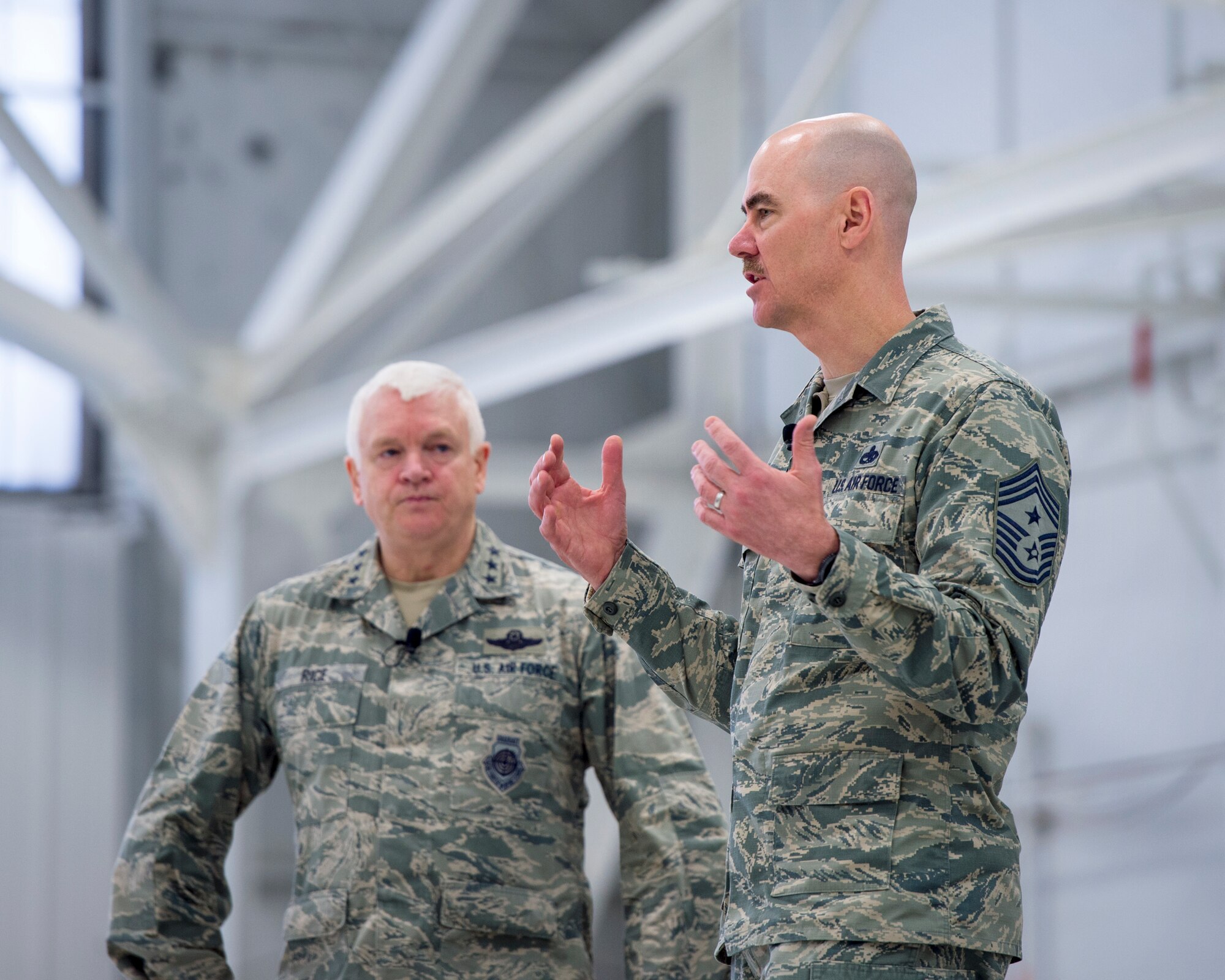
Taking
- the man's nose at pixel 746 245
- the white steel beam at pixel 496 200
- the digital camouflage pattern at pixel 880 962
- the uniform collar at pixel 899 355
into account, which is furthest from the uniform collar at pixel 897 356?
the white steel beam at pixel 496 200

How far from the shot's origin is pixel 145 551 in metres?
10.3

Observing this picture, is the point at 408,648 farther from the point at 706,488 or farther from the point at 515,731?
the point at 706,488

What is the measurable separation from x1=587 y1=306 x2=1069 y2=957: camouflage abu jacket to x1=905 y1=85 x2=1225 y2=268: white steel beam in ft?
7.22

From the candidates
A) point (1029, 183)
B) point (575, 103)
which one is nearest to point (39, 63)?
point (575, 103)

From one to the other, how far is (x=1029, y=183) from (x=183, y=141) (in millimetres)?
7016

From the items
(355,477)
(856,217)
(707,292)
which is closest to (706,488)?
(856,217)

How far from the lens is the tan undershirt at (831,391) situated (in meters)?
2.26

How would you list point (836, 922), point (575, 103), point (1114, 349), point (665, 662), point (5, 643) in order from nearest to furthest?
1. point (836, 922)
2. point (665, 662)
3. point (575, 103)
4. point (1114, 349)
5. point (5, 643)

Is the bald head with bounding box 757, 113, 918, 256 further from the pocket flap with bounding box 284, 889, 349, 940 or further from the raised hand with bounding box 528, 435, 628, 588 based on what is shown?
the pocket flap with bounding box 284, 889, 349, 940

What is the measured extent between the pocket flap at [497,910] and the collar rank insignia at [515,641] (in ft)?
1.50

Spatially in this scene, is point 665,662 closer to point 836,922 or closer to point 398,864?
point 836,922

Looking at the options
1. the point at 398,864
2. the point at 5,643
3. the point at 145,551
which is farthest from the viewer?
the point at 145,551

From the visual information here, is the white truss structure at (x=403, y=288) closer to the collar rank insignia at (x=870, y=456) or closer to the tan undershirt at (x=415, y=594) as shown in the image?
the tan undershirt at (x=415, y=594)

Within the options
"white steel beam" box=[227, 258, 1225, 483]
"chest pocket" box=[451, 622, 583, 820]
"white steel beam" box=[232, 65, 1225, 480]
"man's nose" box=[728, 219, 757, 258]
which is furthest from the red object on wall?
"man's nose" box=[728, 219, 757, 258]
